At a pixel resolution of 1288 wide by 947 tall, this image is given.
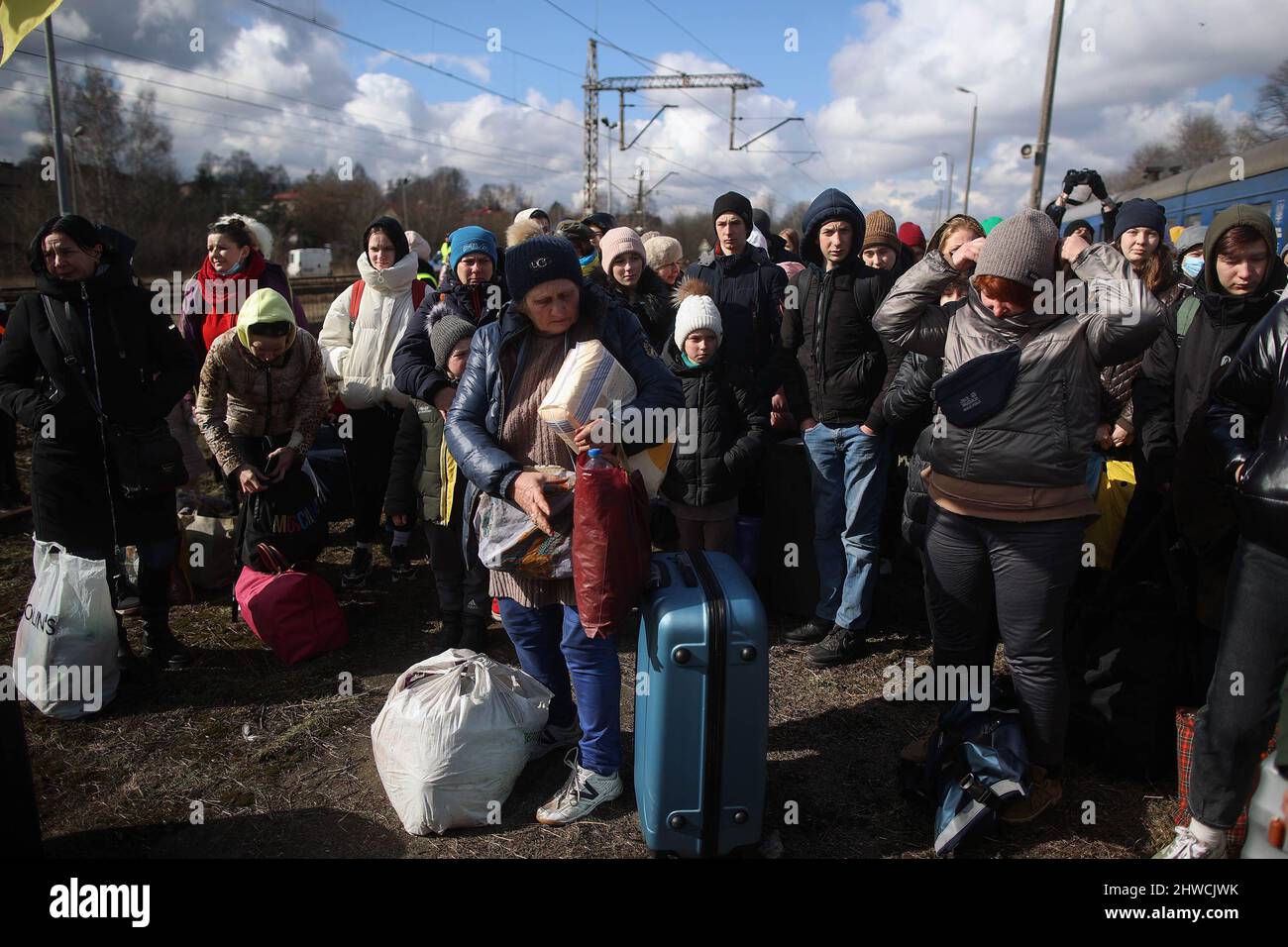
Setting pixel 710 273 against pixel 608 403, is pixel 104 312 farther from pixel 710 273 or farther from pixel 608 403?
pixel 710 273

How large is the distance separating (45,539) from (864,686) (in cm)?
363

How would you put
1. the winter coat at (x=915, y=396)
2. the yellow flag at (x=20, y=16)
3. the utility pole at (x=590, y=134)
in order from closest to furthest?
1. the yellow flag at (x=20, y=16)
2. the winter coat at (x=915, y=396)
3. the utility pole at (x=590, y=134)

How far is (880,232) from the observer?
3996 mm

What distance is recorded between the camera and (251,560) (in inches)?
153

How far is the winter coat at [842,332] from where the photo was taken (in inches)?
148

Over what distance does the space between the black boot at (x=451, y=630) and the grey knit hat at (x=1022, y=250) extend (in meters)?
2.75

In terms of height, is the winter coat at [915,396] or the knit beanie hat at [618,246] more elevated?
the knit beanie hat at [618,246]

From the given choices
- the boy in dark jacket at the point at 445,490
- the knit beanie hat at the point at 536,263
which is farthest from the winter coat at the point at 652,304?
the knit beanie hat at the point at 536,263

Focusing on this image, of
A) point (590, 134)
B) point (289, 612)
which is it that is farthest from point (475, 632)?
point (590, 134)

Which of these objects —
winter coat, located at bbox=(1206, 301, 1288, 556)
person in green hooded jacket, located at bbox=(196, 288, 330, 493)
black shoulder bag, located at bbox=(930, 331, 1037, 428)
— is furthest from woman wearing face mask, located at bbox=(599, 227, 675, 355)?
winter coat, located at bbox=(1206, 301, 1288, 556)

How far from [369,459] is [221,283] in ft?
4.16

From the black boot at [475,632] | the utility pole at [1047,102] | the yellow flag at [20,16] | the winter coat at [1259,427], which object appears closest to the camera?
the yellow flag at [20,16]

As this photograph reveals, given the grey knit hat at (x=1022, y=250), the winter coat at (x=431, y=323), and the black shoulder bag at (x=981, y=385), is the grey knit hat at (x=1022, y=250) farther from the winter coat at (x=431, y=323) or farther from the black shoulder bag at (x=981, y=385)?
the winter coat at (x=431, y=323)
